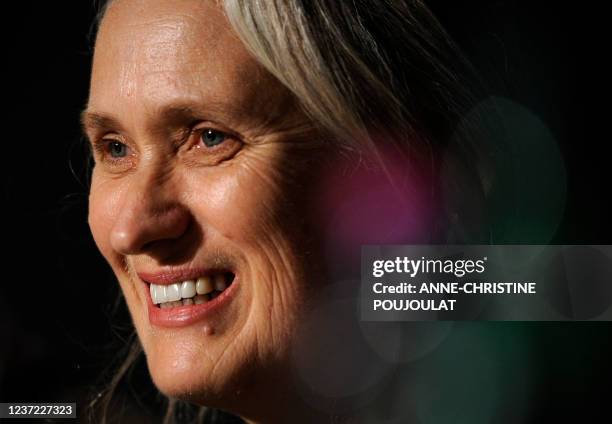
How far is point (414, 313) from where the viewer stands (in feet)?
7.35

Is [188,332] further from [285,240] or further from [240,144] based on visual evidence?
[240,144]

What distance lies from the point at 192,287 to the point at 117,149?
39 centimetres

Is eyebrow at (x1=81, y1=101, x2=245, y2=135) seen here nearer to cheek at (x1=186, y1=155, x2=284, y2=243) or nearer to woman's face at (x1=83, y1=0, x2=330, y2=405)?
woman's face at (x1=83, y1=0, x2=330, y2=405)

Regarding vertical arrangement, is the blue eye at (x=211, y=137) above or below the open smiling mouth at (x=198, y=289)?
above

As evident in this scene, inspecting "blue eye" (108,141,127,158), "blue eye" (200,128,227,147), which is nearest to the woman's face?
"blue eye" (200,128,227,147)

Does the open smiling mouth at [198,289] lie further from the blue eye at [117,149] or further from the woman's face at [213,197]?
the blue eye at [117,149]

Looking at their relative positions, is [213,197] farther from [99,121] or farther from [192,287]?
[99,121]

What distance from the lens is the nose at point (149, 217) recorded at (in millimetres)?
1909

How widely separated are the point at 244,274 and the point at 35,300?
4.33 feet

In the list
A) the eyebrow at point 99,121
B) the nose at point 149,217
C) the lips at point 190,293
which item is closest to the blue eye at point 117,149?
the eyebrow at point 99,121

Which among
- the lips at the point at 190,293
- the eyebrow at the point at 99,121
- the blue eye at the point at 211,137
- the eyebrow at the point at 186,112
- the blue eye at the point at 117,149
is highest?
the eyebrow at the point at 99,121

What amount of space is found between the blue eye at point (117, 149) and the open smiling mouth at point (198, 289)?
0.33 m

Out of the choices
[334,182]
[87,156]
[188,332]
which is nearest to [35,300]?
[87,156]

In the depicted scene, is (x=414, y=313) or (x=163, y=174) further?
(x=414, y=313)
